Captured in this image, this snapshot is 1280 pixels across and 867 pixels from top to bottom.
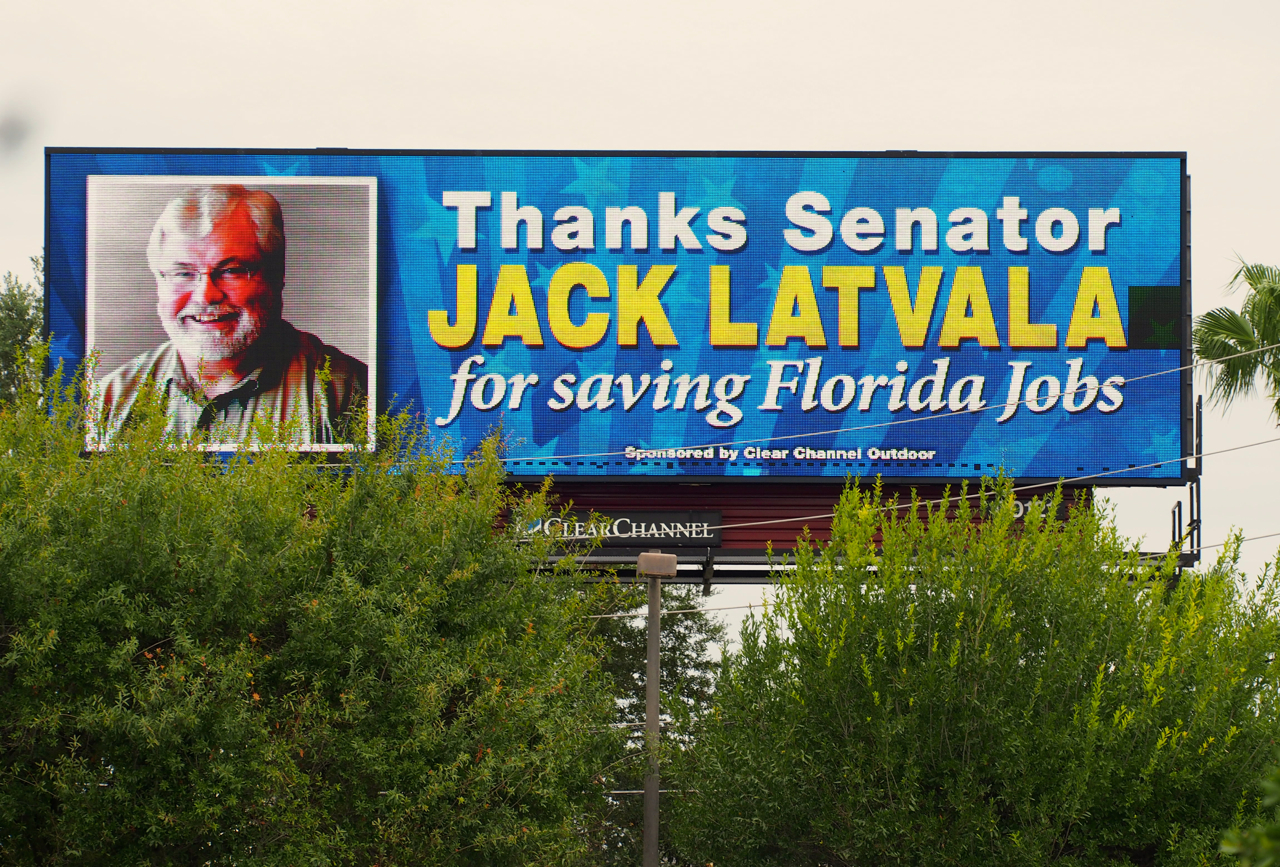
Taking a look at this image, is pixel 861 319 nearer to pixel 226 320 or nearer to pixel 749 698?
pixel 749 698

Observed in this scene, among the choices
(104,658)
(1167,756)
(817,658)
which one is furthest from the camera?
(817,658)

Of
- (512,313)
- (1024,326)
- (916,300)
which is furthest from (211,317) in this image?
(1024,326)

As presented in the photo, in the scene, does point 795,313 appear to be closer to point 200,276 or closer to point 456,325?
point 456,325

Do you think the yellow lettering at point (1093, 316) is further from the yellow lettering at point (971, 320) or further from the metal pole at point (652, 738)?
the metal pole at point (652, 738)

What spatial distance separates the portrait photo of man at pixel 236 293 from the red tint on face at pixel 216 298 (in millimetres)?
17

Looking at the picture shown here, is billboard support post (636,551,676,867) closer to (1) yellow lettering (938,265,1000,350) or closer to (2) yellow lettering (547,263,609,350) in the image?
(2) yellow lettering (547,263,609,350)

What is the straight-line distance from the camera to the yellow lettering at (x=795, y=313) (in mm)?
24016

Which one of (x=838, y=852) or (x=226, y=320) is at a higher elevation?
(x=226, y=320)

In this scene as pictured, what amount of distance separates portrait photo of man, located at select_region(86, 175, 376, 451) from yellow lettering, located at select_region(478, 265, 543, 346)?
6.74 ft

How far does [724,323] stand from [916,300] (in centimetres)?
333

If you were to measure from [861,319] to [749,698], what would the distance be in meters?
9.38

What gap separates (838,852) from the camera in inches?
606

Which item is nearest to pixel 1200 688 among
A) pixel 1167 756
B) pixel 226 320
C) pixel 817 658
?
pixel 1167 756

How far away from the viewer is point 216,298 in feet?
79.9
